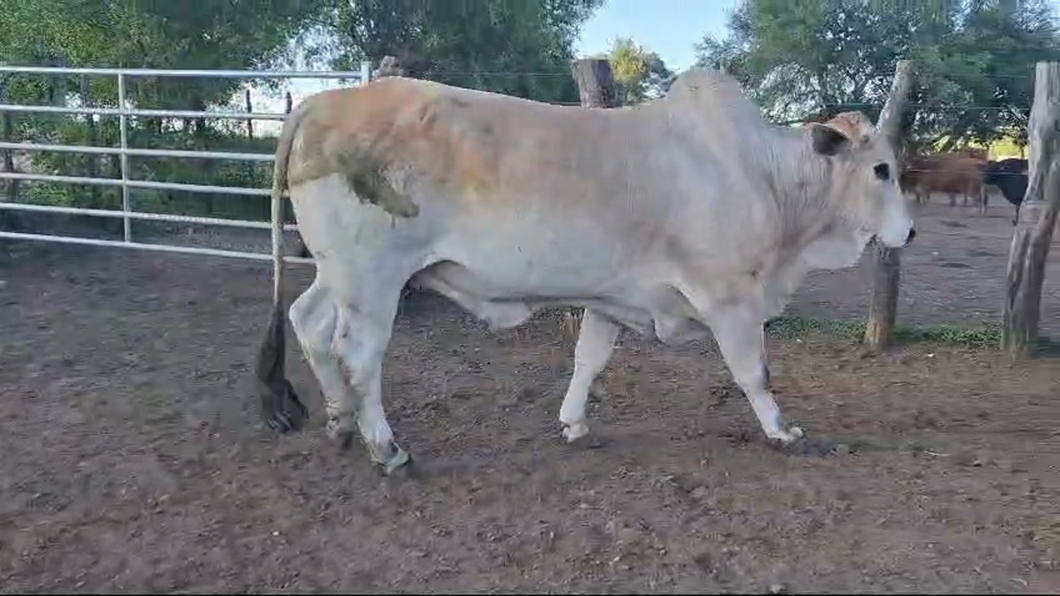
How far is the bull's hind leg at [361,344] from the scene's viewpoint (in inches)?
171

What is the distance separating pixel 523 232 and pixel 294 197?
91 cm

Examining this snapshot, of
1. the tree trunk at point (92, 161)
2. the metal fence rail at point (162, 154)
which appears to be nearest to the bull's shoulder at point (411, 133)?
the metal fence rail at point (162, 154)

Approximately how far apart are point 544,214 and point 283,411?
141 centimetres

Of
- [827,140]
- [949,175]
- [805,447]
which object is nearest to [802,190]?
[827,140]

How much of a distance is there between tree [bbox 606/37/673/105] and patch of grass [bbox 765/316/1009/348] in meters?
6.88

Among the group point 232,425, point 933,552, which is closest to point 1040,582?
point 933,552

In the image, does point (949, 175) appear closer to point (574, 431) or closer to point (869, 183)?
point (869, 183)

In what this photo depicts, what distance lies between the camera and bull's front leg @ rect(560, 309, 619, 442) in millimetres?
4883

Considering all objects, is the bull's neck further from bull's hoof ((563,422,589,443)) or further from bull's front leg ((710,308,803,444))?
bull's hoof ((563,422,589,443))

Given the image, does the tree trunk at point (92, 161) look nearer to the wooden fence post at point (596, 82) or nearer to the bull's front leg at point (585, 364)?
the wooden fence post at point (596, 82)

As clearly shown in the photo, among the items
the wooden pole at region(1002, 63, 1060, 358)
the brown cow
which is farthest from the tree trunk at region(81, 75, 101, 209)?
the brown cow

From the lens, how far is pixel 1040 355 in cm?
634

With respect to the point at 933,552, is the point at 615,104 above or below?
above

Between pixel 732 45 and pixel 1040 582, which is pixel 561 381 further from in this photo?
pixel 732 45
